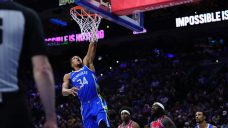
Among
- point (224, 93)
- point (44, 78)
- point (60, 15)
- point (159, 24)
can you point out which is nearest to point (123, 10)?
point (44, 78)

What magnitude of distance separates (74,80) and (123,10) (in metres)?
1.76

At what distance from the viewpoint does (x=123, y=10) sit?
8266 millimetres

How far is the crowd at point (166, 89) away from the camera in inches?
649

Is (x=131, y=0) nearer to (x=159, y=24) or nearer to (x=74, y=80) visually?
(x=74, y=80)

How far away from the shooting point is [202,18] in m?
21.6

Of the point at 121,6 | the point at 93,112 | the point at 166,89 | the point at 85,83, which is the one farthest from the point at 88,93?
the point at 166,89

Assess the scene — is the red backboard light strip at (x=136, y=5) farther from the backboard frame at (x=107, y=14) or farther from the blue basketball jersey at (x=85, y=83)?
the blue basketball jersey at (x=85, y=83)

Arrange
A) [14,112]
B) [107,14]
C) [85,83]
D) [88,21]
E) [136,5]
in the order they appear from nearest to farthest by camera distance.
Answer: [14,112] → [85,83] → [136,5] → [107,14] → [88,21]

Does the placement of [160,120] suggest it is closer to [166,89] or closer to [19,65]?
[19,65]

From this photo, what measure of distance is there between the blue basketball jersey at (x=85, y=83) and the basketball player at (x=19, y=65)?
16.3 ft

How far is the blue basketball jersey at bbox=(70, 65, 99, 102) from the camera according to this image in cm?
736

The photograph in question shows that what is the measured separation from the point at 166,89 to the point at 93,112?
12.7m

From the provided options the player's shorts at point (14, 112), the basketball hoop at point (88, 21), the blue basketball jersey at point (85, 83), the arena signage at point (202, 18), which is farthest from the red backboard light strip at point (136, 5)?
the arena signage at point (202, 18)

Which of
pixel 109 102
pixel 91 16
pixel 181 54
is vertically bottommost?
pixel 109 102
